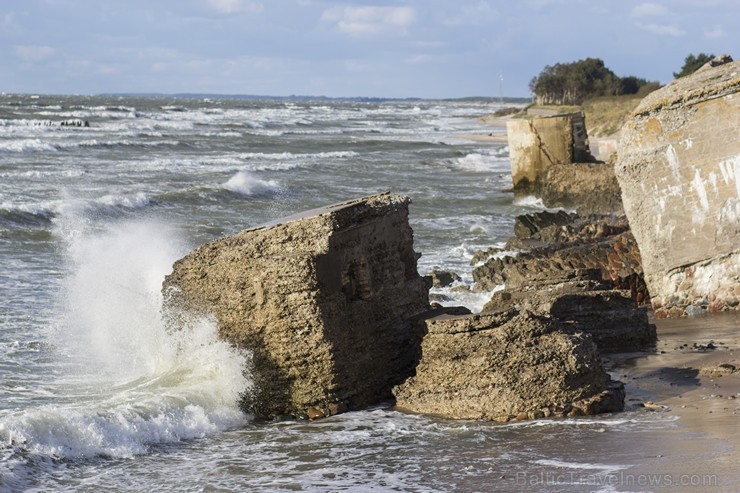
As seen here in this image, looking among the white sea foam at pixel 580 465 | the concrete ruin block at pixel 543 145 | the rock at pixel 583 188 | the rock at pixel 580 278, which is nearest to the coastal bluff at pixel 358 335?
the rock at pixel 580 278

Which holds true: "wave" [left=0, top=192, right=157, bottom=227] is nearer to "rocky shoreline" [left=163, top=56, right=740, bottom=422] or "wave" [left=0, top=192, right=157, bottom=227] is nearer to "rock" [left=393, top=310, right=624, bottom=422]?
"rocky shoreline" [left=163, top=56, right=740, bottom=422]

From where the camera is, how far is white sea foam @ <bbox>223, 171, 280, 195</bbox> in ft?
99.6

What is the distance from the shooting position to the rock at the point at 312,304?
8.27 m

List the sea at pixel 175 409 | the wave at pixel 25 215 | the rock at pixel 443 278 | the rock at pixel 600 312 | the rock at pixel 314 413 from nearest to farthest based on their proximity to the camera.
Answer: the sea at pixel 175 409 < the rock at pixel 314 413 < the rock at pixel 600 312 < the rock at pixel 443 278 < the wave at pixel 25 215

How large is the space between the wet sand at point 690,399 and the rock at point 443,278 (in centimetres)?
364

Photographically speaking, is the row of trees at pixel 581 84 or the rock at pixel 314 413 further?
the row of trees at pixel 581 84

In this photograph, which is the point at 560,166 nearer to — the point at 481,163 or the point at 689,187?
the point at 689,187

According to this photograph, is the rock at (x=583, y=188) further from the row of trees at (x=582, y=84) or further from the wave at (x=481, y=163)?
the row of trees at (x=582, y=84)

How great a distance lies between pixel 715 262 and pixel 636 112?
1924 mm

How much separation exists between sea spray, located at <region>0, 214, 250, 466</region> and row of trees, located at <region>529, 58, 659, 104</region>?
77.1m

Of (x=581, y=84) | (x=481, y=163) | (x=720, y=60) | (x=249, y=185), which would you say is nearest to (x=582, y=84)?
(x=581, y=84)

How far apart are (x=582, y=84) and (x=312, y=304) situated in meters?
90.8

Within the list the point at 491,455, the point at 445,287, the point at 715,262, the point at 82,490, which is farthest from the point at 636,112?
the point at 82,490

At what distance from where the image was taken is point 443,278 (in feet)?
49.6
